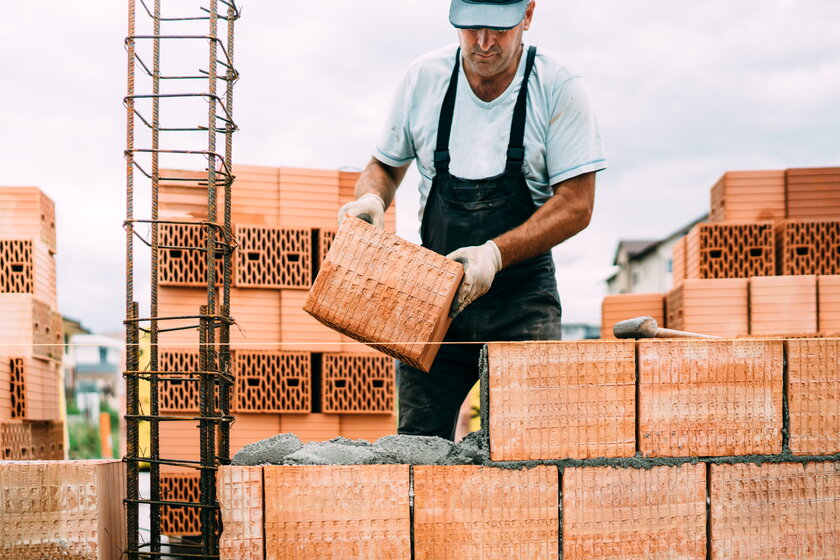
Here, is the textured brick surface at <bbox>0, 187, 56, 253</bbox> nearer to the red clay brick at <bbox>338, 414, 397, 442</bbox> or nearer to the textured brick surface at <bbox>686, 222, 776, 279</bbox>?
the red clay brick at <bbox>338, 414, 397, 442</bbox>

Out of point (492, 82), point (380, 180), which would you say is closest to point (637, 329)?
point (492, 82)

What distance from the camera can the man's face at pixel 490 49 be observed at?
3369 millimetres

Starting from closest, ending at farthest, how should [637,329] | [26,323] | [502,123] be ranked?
[637,329], [502,123], [26,323]

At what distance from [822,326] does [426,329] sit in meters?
6.12

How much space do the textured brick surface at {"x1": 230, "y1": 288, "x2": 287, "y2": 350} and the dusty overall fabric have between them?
11.6 ft

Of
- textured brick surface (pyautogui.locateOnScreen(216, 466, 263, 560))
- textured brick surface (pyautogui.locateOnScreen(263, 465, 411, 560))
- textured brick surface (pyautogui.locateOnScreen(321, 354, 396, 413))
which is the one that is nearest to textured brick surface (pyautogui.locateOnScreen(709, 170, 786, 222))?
textured brick surface (pyautogui.locateOnScreen(321, 354, 396, 413))

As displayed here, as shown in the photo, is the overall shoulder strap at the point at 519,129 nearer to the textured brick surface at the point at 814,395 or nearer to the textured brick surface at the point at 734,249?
the textured brick surface at the point at 814,395

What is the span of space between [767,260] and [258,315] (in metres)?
4.73

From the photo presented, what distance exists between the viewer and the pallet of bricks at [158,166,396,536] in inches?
280

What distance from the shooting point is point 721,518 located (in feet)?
8.96

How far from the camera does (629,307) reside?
9.21 m

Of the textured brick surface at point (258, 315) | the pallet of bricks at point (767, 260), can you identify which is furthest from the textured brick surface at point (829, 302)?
the textured brick surface at point (258, 315)

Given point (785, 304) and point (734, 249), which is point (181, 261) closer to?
point (734, 249)

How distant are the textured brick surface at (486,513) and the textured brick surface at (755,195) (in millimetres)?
6415
